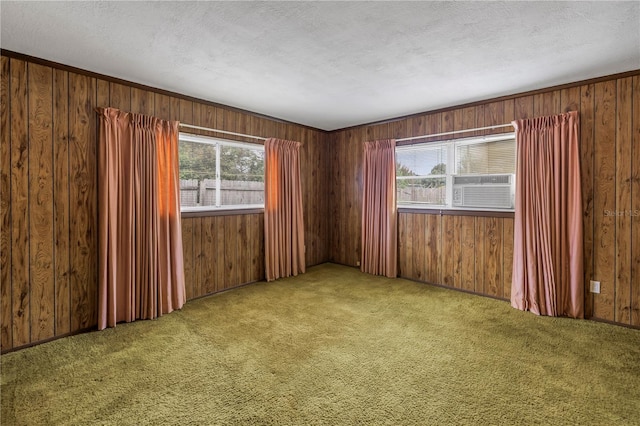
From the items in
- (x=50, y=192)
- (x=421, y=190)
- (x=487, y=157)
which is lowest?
(x=50, y=192)

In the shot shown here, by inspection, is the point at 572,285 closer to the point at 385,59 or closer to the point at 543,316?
the point at 543,316

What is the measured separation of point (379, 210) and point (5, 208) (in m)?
4.22

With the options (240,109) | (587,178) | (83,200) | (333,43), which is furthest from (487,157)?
(83,200)

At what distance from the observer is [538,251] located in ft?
10.9

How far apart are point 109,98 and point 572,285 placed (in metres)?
5.13

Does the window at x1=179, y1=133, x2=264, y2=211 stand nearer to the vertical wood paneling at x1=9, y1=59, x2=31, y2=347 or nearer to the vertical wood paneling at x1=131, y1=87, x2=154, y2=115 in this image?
the vertical wood paneling at x1=131, y1=87, x2=154, y2=115

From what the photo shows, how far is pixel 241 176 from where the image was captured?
170 inches

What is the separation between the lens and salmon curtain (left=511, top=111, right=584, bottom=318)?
3145mm

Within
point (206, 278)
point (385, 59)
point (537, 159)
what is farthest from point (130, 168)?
point (537, 159)

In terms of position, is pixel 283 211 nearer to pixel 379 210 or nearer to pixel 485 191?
pixel 379 210

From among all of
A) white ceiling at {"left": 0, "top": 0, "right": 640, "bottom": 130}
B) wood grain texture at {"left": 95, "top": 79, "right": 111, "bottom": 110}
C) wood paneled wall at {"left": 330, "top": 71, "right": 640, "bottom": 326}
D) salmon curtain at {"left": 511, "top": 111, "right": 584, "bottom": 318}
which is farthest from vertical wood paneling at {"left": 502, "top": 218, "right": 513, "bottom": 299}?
wood grain texture at {"left": 95, "top": 79, "right": 111, "bottom": 110}

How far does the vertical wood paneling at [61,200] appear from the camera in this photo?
2729 millimetres

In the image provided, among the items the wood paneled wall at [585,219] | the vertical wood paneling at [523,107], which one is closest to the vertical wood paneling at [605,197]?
the wood paneled wall at [585,219]

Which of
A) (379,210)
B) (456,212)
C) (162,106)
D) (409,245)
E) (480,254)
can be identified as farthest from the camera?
(379,210)
